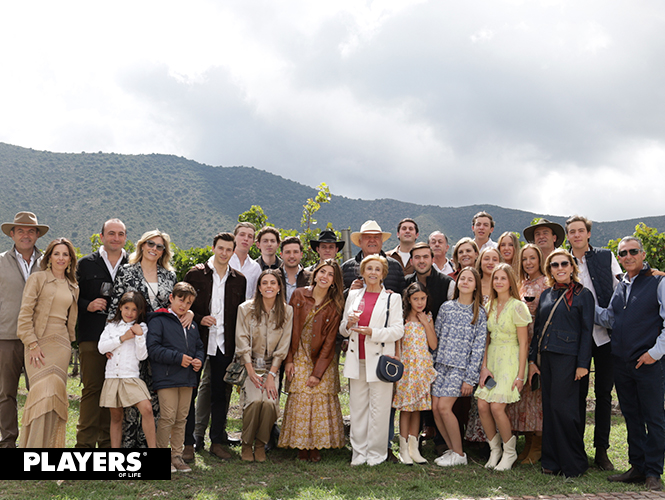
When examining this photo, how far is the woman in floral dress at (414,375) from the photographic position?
5.71 meters

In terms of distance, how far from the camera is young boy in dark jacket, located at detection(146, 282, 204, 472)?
5336 millimetres

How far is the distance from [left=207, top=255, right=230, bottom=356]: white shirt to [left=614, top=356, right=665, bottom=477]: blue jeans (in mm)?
4539

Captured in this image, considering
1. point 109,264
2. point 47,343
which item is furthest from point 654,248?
point 47,343

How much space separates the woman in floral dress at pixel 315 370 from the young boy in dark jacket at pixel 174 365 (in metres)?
1.15

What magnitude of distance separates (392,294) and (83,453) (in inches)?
149

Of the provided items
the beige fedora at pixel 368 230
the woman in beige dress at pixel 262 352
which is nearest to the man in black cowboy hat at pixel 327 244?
the beige fedora at pixel 368 230

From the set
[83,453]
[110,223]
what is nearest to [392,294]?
[110,223]

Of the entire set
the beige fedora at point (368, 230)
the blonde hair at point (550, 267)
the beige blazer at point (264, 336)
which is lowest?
the beige blazer at point (264, 336)

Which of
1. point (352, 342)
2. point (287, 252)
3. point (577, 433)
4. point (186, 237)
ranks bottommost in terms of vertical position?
point (577, 433)

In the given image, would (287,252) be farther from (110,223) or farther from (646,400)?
(646,400)

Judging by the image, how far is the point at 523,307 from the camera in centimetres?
558

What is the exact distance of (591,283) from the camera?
5.92 metres

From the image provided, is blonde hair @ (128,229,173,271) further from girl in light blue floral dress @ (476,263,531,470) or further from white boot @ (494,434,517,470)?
white boot @ (494,434,517,470)

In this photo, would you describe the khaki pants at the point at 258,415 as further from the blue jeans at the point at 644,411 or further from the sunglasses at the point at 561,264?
the blue jeans at the point at 644,411
